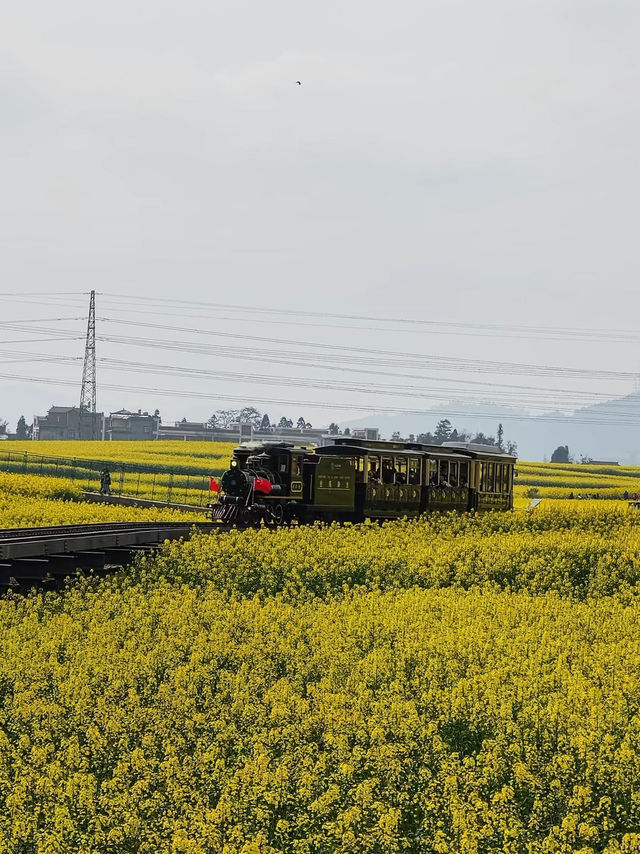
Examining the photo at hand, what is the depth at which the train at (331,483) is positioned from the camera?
33.6m

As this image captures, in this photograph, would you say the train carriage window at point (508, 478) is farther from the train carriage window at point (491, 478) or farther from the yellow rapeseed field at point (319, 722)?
the yellow rapeseed field at point (319, 722)

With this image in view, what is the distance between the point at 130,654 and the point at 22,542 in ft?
23.8

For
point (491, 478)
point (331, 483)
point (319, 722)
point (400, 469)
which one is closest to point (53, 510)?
point (331, 483)

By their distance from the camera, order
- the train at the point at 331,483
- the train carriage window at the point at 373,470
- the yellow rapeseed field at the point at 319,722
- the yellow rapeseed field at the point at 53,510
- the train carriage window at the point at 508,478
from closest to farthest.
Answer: the yellow rapeseed field at the point at 319,722
the train at the point at 331,483
the yellow rapeseed field at the point at 53,510
the train carriage window at the point at 373,470
the train carriage window at the point at 508,478

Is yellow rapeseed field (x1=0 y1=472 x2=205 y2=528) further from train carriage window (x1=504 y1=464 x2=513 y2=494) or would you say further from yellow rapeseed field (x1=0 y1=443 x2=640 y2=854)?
train carriage window (x1=504 y1=464 x2=513 y2=494)

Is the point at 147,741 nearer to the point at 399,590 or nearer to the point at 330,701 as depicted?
the point at 330,701

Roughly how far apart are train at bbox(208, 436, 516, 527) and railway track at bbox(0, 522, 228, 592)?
23.1 feet

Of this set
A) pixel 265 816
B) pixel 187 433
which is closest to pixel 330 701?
pixel 265 816

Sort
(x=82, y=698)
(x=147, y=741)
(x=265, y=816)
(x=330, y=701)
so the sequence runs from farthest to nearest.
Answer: (x=82, y=698) → (x=330, y=701) → (x=147, y=741) → (x=265, y=816)

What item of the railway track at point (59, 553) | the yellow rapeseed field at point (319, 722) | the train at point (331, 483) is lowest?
the yellow rapeseed field at point (319, 722)

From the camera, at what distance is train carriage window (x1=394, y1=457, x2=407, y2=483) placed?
1476 inches

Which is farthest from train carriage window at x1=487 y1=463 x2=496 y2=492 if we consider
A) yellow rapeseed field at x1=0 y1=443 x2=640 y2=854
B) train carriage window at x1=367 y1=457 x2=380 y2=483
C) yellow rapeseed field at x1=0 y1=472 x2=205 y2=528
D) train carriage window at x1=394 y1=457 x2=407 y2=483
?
yellow rapeseed field at x1=0 y1=443 x2=640 y2=854

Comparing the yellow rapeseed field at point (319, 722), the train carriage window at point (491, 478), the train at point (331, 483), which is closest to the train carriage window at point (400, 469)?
the train at point (331, 483)

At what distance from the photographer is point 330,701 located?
11.6 m
